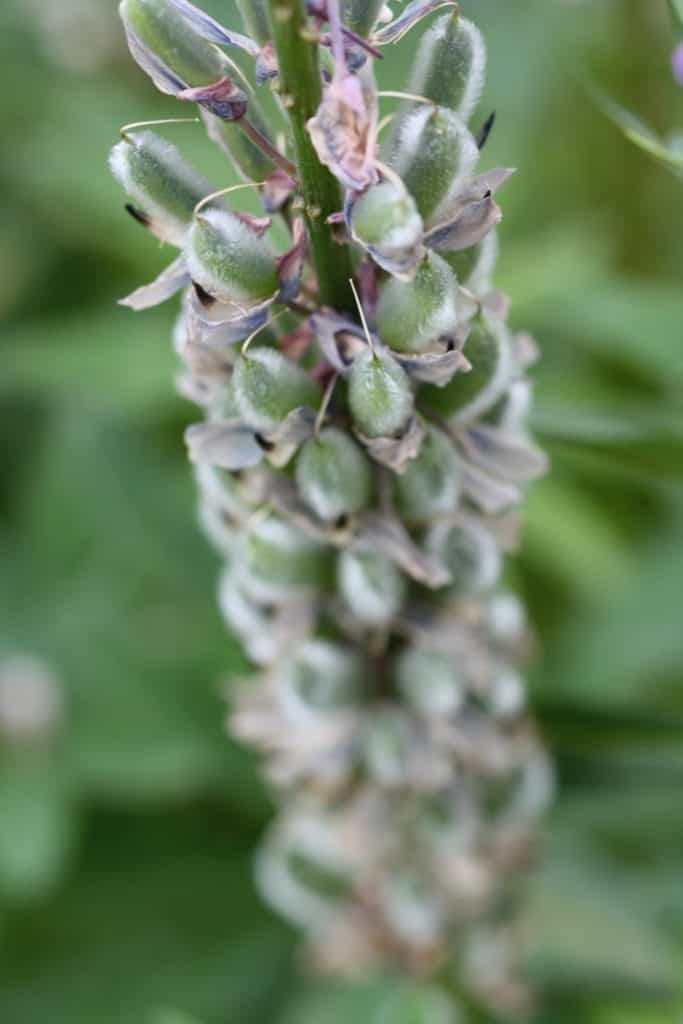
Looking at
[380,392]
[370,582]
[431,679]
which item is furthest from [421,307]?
[431,679]

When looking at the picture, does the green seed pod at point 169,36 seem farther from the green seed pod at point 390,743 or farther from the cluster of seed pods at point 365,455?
the green seed pod at point 390,743

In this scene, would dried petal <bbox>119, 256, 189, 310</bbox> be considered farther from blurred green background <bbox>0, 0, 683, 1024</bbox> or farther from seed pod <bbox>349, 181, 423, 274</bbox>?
blurred green background <bbox>0, 0, 683, 1024</bbox>

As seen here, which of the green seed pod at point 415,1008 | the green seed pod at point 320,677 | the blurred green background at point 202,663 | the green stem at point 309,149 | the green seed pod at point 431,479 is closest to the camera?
the green stem at point 309,149

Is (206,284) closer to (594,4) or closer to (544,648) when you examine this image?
(544,648)

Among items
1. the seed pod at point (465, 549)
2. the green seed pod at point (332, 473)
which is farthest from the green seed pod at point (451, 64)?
the seed pod at point (465, 549)

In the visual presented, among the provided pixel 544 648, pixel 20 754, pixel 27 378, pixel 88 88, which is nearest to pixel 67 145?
pixel 88 88

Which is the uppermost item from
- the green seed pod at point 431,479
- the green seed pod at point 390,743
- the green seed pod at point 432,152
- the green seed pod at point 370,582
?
the green seed pod at point 432,152
